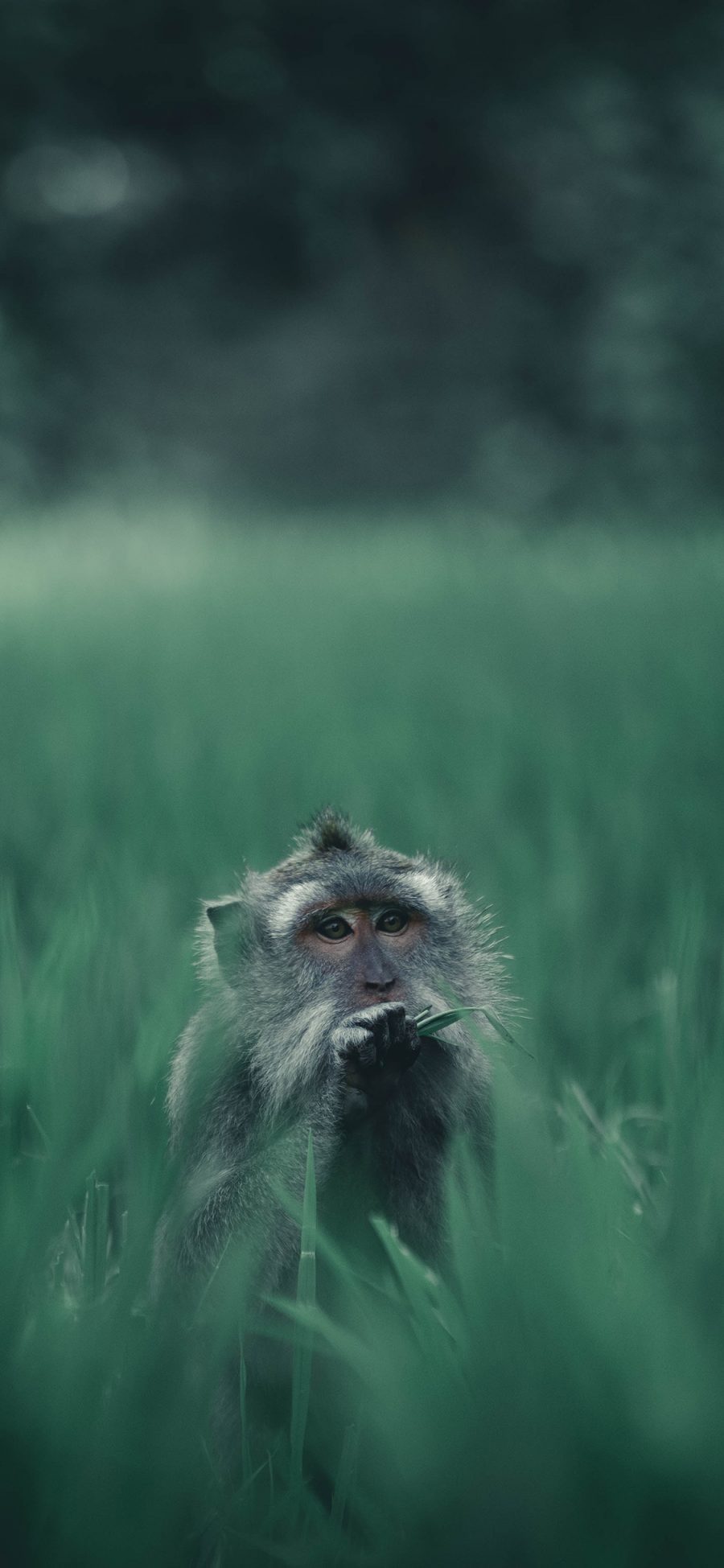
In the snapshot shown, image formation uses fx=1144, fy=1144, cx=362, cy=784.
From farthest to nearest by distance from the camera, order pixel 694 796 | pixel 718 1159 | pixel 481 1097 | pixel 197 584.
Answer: pixel 197 584, pixel 694 796, pixel 481 1097, pixel 718 1159

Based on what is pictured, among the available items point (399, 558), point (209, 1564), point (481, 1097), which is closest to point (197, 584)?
point (399, 558)

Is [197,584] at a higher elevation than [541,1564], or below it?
higher

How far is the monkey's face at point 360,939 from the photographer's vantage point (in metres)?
1.75

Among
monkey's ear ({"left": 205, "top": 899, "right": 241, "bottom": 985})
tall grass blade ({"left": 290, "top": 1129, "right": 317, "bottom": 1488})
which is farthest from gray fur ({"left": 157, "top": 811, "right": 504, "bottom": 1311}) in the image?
tall grass blade ({"left": 290, "top": 1129, "right": 317, "bottom": 1488})

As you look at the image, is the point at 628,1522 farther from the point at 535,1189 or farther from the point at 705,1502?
the point at 535,1189

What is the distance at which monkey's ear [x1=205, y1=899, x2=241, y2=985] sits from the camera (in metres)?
1.87

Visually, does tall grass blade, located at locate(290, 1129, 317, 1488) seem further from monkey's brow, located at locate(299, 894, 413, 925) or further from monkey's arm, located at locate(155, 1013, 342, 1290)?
monkey's brow, located at locate(299, 894, 413, 925)

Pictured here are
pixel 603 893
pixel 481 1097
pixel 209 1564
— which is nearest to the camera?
pixel 209 1564

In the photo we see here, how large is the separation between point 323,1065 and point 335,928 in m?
0.32

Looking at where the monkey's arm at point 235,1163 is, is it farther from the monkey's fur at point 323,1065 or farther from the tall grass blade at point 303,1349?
the tall grass blade at point 303,1349

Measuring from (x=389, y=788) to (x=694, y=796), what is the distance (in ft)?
2.96

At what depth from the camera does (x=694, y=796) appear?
124 inches

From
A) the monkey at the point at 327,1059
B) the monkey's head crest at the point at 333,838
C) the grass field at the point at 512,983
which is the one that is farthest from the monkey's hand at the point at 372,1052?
the monkey's head crest at the point at 333,838

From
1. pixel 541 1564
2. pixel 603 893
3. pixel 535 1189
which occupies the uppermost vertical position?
pixel 603 893
